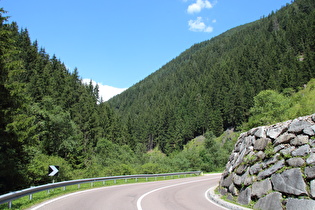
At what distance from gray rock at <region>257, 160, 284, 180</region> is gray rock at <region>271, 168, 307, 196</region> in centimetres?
35

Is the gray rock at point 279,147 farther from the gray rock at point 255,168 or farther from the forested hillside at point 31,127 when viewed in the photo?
the forested hillside at point 31,127

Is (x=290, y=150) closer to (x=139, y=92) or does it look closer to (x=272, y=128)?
(x=272, y=128)

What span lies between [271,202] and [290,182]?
982 mm

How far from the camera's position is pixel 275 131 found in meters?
10.2

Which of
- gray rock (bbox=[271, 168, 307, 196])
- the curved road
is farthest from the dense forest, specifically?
gray rock (bbox=[271, 168, 307, 196])

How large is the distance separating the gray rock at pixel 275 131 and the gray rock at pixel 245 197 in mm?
2661

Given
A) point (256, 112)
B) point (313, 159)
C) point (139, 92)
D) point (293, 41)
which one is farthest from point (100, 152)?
Result: point (139, 92)

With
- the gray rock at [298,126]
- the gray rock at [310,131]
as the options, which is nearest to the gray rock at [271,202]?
the gray rock at [310,131]

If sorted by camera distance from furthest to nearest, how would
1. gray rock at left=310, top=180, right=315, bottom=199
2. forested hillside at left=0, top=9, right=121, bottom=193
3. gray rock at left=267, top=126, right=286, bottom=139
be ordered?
forested hillside at left=0, top=9, right=121, bottom=193
gray rock at left=267, top=126, right=286, bottom=139
gray rock at left=310, top=180, right=315, bottom=199

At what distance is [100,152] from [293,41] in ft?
337

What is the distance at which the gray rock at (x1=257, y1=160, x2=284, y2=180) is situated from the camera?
344 inches

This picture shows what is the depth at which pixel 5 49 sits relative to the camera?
13.7m

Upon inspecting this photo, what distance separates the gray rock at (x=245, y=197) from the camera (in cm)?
923

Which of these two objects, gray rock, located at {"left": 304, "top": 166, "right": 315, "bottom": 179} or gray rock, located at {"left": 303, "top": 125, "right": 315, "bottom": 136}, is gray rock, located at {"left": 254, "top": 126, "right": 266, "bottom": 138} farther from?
Result: gray rock, located at {"left": 304, "top": 166, "right": 315, "bottom": 179}
